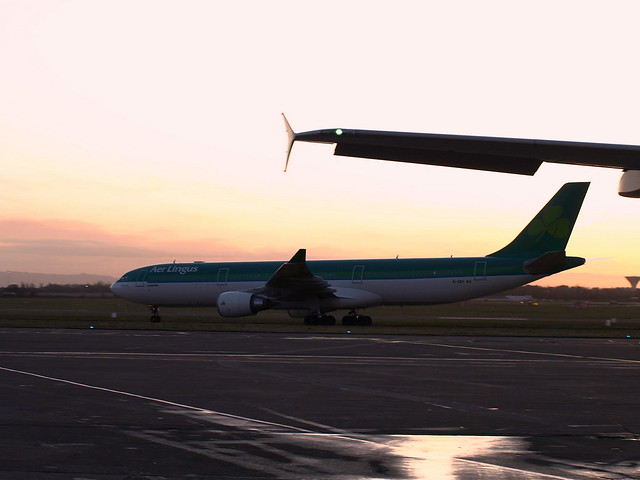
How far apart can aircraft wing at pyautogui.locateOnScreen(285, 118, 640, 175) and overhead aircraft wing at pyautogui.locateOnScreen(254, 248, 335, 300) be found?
2736cm

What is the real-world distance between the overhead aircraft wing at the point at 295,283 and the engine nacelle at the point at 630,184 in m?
27.7

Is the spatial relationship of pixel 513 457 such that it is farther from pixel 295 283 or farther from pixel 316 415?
pixel 295 283

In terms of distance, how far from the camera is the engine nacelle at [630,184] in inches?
254

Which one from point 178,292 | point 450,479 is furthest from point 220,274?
point 450,479

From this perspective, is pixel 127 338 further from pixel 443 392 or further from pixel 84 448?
pixel 84 448

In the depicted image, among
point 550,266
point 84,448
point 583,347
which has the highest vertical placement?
point 550,266

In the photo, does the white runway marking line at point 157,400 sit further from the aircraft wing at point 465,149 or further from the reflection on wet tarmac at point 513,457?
the aircraft wing at point 465,149

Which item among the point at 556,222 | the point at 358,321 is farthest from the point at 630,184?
the point at 358,321

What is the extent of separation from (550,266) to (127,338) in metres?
19.2

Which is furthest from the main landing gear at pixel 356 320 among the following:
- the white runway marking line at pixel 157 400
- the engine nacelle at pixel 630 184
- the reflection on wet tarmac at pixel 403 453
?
the engine nacelle at pixel 630 184

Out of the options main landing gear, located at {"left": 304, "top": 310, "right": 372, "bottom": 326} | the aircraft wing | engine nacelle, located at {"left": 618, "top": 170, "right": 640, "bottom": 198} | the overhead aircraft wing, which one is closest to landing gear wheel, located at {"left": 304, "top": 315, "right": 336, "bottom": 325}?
main landing gear, located at {"left": 304, "top": 310, "right": 372, "bottom": 326}

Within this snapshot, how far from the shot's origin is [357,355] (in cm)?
1827

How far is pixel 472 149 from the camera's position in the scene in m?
6.61

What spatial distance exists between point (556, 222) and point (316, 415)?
2798 cm
